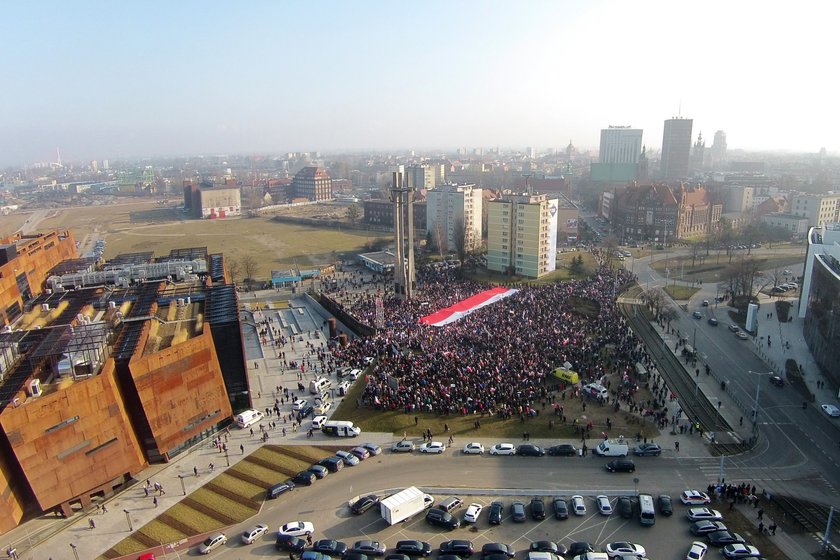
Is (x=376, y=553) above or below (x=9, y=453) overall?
below

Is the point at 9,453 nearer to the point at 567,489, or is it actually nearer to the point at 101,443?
the point at 101,443

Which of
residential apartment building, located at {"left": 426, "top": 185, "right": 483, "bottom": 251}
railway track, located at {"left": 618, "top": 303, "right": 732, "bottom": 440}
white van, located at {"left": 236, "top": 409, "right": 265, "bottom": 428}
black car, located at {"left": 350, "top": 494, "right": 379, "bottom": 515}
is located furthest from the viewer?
residential apartment building, located at {"left": 426, "top": 185, "right": 483, "bottom": 251}

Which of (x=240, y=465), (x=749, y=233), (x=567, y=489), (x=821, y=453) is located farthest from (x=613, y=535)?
(x=749, y=233)

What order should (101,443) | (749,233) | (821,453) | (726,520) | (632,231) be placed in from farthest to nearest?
1. (632,231)
2. (749,233)
3. (821,453)
4. (101,443)
5. (726,520)

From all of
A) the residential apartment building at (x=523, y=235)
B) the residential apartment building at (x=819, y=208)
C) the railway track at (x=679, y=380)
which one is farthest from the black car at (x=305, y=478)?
the residential apartment building at (x=819, y=208)

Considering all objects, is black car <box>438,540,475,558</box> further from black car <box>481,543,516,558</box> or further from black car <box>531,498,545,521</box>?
black car <box>531,498,545,521</box>

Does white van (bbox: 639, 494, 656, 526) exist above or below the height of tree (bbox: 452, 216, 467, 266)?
below

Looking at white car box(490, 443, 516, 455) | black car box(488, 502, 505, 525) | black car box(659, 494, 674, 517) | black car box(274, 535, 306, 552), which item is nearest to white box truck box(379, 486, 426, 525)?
black car box(488, 502, 505, 525)
